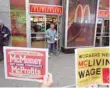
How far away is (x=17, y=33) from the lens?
43.5 ft

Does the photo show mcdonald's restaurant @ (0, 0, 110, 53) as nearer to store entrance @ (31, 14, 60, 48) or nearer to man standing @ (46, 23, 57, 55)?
store entrance @ (31, 14, 60, 48)

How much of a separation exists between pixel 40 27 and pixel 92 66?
1045cm

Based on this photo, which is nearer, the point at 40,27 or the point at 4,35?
the point at 4,35

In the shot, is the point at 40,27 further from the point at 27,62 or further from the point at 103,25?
the point at 27,62

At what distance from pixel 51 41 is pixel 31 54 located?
30.0 feet

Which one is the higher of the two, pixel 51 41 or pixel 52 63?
pixel 51 41

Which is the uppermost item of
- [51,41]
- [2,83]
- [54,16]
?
[54,16]

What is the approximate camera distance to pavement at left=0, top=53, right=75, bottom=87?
24.7 feet

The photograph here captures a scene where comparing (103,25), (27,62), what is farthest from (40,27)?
(27,62)

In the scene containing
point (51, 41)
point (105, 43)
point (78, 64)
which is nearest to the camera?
point (78, 64)

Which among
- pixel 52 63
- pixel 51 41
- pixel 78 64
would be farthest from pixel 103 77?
pixel 51 41

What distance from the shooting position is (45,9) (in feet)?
43.6

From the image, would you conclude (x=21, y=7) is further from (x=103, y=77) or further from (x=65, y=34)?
(x=103, y=77)

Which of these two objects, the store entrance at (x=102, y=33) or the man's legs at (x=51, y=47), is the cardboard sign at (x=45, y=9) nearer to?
the man's legs at (x=51, y=47)
